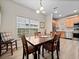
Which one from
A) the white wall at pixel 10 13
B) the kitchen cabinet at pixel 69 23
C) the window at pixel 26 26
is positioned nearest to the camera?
the white wall at pixel 10 13

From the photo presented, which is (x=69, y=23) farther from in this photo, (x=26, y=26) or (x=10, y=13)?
(x=10, y=13)

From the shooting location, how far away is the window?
7066 millimetres

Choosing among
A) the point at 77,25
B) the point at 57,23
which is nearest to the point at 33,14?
the point at 77,25

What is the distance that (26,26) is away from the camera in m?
7.78

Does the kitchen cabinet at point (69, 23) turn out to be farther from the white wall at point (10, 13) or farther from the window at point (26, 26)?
the white wall at point (10, 13)

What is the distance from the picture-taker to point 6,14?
5789mm

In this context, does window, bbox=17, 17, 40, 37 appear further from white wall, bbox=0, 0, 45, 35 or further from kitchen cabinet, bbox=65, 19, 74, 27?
kitchen cabinet, bbox=65, 19, 74, 27

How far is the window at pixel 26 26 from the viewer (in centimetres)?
707

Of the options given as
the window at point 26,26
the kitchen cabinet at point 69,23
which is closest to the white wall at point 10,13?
the window at point 26,26

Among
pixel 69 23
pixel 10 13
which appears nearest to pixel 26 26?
pixel 10 13

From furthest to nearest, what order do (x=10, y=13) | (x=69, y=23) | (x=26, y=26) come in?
1. (x=69, y=23)
2. (x=26, y=26)
3. (x=10, y=13)

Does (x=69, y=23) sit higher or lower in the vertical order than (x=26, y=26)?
higher

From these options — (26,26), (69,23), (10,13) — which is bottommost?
(26,26)

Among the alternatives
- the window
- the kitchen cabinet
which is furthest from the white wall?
the kitchen cabinet
